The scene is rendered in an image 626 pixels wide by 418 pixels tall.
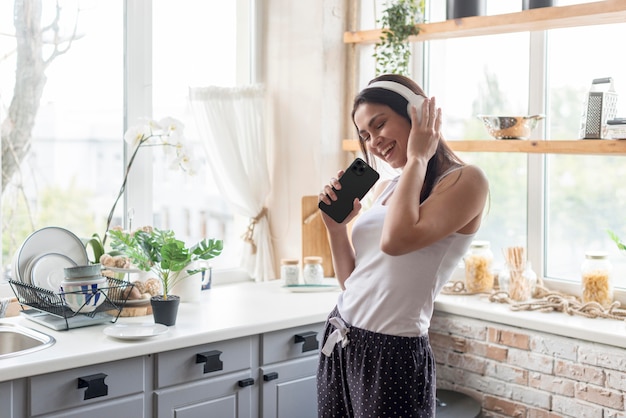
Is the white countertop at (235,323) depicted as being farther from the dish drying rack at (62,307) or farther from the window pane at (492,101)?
the window pane at (492,101)

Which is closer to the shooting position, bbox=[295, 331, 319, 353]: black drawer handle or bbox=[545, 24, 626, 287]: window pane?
bbox=[295, 331, 319, 353]: black drawer handle

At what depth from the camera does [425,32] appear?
2.99 metres

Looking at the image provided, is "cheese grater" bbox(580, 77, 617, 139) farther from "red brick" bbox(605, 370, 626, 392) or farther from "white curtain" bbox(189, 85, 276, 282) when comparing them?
"white curtain" bbox(189, 85, 276, 282)

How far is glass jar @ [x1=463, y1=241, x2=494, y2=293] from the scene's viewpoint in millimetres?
2936

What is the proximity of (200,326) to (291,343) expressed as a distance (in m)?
0.34

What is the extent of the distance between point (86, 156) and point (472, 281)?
5.20ft

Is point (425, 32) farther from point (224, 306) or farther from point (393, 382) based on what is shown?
point (393, 382)

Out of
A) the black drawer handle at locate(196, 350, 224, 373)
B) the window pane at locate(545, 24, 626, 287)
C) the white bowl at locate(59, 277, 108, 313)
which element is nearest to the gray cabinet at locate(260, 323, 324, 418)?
the black drawer handle at locate(196, 350, 224, 373)

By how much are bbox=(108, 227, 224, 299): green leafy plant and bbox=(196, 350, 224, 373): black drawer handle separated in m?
0.25

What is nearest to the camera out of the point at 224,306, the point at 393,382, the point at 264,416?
the point at 393,382

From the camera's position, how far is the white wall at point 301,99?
10.8ft

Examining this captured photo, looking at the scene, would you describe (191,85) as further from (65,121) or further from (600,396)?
(600,396)

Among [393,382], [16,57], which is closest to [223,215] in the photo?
[16,57]

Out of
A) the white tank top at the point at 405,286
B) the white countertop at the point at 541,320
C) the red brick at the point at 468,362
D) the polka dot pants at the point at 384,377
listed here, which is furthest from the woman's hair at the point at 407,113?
the red brick at the point at 468,362
